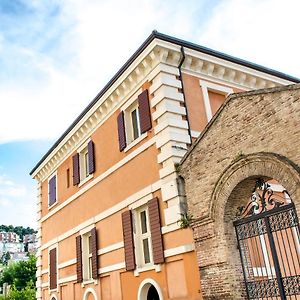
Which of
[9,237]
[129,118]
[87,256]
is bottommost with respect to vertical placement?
[87,256]

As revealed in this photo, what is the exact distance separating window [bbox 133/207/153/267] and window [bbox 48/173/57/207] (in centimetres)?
712

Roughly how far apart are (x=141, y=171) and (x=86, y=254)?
4865 millimetres

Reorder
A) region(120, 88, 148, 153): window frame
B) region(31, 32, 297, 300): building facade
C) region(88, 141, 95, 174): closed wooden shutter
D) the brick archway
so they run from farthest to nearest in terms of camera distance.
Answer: region(88, 141, 95, 174): closed wooden shutter < region(120, 88, 148, 153): window frame < region(31, 32, 297, 300): building facade < the brick archway

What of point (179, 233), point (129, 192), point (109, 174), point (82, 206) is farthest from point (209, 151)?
point (82, 206)

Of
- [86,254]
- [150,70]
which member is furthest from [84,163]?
[150,70]

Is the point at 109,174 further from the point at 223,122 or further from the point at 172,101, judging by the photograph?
the point at 223,122

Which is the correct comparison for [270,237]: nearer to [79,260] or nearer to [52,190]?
[79,260]

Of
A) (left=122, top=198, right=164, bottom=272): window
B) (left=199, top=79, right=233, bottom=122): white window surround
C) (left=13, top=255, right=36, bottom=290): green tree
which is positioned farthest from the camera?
(left=13, top=255, right=36, bottom=290): green tree

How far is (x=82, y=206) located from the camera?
1540cm

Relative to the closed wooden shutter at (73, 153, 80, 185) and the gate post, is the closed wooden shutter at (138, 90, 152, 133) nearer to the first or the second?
the gate post

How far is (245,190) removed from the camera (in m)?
8.91

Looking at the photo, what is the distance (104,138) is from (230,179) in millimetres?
6656

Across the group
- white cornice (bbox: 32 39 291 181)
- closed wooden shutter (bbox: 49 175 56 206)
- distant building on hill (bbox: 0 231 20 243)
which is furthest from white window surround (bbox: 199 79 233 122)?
distant building on hill (bbox: 0 231 20 243)

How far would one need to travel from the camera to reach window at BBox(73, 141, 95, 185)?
603 inches
